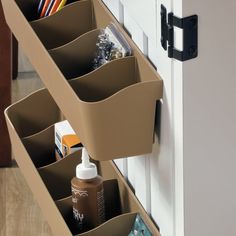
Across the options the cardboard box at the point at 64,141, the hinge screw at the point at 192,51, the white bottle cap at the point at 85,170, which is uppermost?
the hinge screw at the point at 192,51

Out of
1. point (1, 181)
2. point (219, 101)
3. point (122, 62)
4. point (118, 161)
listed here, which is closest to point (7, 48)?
point (1, 181)

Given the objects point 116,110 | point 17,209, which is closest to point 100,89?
point 116,110

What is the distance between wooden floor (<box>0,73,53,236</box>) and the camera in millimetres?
2184

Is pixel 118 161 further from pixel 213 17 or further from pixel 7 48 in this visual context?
pixel 7 48

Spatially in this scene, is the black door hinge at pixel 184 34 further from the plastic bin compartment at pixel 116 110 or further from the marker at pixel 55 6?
the marker at pixel 55 6

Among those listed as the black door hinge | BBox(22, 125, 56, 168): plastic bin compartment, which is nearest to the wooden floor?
BBox(22, 125, 56, 168): plastic bin compartment

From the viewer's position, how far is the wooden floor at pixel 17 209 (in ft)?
7.16

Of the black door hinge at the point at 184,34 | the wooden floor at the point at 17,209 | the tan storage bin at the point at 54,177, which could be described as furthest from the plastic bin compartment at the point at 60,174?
the black door hinge at the point at 184,34

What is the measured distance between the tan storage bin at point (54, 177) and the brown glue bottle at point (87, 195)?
37mm

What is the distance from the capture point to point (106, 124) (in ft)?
4.25

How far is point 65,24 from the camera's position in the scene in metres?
1.60

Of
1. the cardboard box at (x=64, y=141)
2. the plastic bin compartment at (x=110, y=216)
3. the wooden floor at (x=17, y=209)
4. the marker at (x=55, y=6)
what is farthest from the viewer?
the wooden floor at (x=17, y=209)

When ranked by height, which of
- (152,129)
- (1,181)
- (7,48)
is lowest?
(1,181)

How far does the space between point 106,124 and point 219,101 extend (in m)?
0.17
